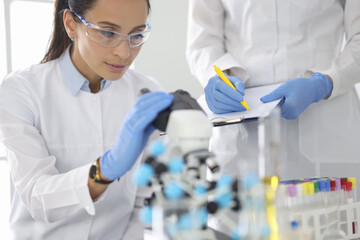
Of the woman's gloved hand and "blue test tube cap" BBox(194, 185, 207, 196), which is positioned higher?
the woman's gloved hand

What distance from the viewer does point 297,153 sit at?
169 cm

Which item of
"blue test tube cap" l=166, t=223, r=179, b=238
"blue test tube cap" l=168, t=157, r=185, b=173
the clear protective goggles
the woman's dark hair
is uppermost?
the woman's dark hair

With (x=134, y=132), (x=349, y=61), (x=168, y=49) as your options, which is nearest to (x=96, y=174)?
(x=134, y=132)

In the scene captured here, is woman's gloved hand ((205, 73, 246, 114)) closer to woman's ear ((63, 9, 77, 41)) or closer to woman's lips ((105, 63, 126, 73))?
woman's lips ((105, 63, 126, 73))

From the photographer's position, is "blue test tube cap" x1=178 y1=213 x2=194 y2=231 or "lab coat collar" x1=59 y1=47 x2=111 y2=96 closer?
"blue test tube cap" x1=178 y1=213 x2=194 y2=231

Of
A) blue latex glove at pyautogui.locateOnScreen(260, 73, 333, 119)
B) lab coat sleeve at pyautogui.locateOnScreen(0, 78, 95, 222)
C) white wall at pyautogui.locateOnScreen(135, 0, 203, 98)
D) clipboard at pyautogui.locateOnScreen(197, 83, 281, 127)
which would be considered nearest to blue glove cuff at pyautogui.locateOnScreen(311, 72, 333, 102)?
blue latex glove at pyautogui.locateOnScreen(260, 73, 333, 119)

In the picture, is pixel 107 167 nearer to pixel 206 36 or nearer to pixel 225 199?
pixel 225 199

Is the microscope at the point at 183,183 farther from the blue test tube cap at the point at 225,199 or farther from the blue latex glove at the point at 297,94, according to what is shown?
the blue latex glove at the point at 297,94

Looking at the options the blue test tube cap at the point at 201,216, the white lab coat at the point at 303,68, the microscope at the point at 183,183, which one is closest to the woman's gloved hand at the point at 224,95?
the white lab coat at the point at 303,68

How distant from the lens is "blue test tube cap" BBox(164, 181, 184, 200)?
646 millimetres

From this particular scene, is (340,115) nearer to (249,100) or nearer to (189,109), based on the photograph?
(249,100)

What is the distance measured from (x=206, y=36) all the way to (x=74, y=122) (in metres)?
0.78

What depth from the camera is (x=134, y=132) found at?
0.96 m

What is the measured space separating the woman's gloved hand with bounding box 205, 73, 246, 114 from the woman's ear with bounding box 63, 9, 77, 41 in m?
0.59
